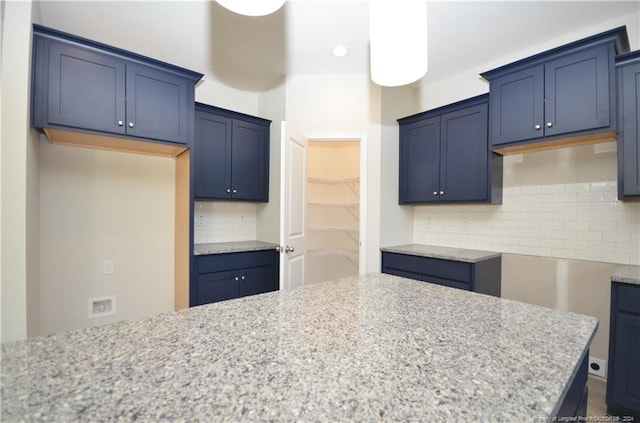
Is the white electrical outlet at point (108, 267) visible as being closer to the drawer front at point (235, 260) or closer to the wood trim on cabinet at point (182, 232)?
the wood trim on cabinet at point (182, 232)

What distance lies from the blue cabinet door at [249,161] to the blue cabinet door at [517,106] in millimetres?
2227

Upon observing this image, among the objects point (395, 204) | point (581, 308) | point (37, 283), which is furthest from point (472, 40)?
point (37, 283)

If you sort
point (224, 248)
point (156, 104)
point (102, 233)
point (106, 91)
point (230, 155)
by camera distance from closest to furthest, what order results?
point (106, 91)
point (156, 104)
point (102, 233)
point (224, 248)
point (230, 155)

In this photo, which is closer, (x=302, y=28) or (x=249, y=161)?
(x=302, y=28)

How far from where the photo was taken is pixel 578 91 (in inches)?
85.0

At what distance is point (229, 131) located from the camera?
3129 millimetres

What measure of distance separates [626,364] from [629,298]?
39 centimetres

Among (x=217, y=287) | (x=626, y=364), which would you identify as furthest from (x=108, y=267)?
(x=626, y=364)

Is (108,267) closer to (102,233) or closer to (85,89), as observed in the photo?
(102,233)

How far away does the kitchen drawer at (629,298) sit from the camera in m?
1.77

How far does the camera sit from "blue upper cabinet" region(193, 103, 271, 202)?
2965 mm

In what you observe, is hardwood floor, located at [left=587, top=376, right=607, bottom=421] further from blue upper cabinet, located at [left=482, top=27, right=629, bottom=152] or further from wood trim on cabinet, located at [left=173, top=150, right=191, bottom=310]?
wood trim on cabinet, located at [left=173, top=150, right=191, bottom=310]

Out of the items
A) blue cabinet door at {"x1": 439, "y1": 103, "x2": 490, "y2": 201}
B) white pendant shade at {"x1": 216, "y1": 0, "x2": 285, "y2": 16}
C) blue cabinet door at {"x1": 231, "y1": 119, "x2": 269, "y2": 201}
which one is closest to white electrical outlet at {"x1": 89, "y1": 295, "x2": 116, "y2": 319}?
blue cabinet door at {"x1": 231, "y1": 119, "x2": 269, "y2": 201}

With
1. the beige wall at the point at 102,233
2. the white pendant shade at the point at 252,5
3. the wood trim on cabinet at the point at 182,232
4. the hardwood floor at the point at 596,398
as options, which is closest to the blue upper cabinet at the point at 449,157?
the hardwood floor at the point at 596,398
